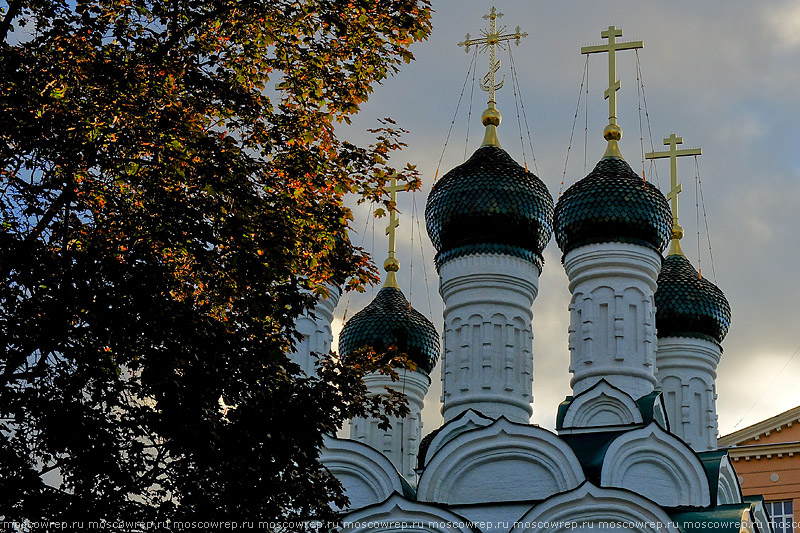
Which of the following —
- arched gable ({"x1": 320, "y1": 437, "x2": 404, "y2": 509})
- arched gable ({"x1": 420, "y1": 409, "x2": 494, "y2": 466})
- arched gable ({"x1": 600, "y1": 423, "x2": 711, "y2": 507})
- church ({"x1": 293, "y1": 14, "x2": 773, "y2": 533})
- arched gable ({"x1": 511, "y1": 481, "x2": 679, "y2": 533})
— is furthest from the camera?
arched gable ({"x1": 420, "y1": 409, "x2": 494, "y2": 466})

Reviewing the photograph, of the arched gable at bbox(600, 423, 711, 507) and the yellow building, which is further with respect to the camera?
the yellow building

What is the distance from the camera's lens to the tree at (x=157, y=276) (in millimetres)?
7320

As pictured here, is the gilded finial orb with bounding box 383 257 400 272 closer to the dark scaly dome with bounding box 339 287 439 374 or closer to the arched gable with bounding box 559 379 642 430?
the dark scaly dome with bounding box 339 287 439 374

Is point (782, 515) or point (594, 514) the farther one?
point (782, 515)

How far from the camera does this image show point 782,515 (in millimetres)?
22812

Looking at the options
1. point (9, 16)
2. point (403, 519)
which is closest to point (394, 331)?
point (403, 519)

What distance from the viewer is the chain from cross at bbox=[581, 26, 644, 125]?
1777 cm

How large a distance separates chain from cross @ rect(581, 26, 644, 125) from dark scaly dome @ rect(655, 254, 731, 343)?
259cm

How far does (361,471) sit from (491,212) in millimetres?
3785

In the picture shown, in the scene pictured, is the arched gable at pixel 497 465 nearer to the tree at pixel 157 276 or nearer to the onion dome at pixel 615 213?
the onion dome at pixel 615 213

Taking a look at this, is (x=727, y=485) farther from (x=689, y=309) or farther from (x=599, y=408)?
(x=689, y=309)

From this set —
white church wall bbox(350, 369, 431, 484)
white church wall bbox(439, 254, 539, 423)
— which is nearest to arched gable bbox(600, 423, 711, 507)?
white church wall bbox(439, 254, 539, 423)

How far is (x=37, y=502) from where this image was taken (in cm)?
705

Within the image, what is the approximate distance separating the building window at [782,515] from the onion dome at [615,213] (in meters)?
8.26
